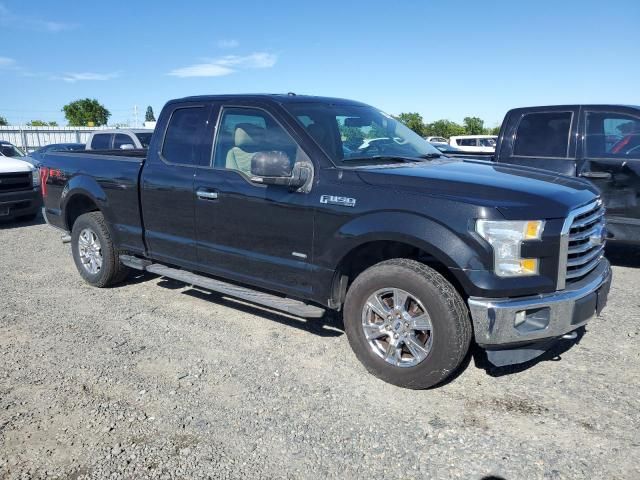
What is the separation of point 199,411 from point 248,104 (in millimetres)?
2557

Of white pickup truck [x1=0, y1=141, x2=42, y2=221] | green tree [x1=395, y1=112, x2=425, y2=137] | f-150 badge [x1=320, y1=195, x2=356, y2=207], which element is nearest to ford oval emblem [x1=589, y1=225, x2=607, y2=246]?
f-150 badge [x1=320, y1=195, x2=356, y2=207]

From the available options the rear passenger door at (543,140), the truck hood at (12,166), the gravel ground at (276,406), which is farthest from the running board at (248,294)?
the truck hood at (12,166)

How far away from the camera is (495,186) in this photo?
3371mm

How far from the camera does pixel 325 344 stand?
4453mm

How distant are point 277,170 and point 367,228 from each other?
0.84m

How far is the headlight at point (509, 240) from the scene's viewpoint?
317 centimetres

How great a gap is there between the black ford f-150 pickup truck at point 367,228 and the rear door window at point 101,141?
7.64 meters

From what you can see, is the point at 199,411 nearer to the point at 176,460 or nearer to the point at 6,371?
the point at 176,460

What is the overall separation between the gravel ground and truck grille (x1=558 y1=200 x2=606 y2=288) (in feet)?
2.76

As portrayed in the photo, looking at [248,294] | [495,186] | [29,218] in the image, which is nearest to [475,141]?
[29,218]

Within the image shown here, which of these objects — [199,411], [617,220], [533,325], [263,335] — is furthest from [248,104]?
[617,220]

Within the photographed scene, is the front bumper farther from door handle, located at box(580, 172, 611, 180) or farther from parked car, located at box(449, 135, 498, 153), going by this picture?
parked car, located at box(449, 135, 498, 153)

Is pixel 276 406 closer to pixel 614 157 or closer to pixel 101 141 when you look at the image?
pixel 614 157

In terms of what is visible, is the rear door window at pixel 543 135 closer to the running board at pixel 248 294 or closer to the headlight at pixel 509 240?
the headlight at pixel 509 240
